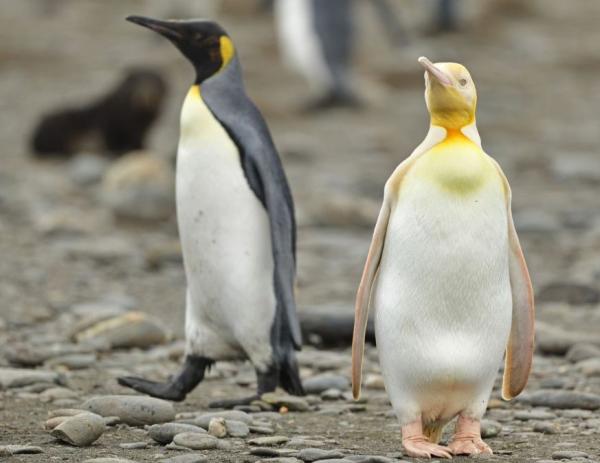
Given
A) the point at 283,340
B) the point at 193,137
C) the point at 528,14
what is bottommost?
A: the point at 528,14

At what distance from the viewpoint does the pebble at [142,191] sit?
10289 millimetres

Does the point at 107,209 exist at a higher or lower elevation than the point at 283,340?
lower

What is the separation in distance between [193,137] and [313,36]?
36.0 feet

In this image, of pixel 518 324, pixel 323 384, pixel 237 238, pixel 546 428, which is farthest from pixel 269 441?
pixel 323 384

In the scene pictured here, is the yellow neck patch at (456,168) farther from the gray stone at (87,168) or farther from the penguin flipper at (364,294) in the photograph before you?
the gray stone at (87,168)

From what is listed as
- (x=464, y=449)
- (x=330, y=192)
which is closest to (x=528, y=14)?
(x=330, y=192)

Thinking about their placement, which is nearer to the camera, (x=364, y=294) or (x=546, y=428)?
(x=364, y=294)

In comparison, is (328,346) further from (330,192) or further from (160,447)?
(330,192)

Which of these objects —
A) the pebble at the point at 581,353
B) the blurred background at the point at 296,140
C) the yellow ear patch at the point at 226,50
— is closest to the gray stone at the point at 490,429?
the pebble at the point at 581,353

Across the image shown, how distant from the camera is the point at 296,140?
13.6 m

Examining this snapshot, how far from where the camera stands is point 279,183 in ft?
17.2

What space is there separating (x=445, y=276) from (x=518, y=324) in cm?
38

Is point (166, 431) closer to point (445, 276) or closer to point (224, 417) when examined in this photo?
point (224, 417)

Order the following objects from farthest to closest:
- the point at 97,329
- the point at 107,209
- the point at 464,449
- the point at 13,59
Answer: the point at 13,59 < the point at 107,209 < the point at 97,329 < the point at 464,449
